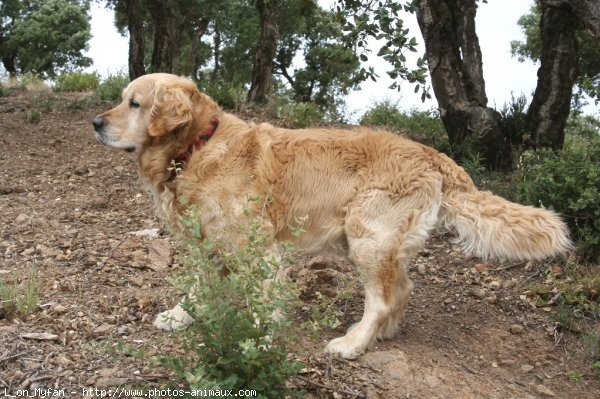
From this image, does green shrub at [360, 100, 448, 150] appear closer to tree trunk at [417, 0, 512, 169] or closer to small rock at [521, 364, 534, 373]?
tree trunk at [417, 0, 512, 169]

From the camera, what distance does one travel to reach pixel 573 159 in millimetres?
6043

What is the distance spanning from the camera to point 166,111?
4.43 metres

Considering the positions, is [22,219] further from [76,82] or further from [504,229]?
[76,82]

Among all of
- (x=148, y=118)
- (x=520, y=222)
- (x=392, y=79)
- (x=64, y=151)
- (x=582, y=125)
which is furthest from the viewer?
(x=582, y=125)

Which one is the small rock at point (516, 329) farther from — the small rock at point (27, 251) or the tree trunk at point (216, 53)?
the tree trunk at point (216, 53)

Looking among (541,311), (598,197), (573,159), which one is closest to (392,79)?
(573,159)

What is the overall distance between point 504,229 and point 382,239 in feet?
2.44

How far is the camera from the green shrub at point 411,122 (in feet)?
30.2

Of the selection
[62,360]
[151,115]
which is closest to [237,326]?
[62,360]

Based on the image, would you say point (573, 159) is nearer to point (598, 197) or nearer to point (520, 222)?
point (598, 197)

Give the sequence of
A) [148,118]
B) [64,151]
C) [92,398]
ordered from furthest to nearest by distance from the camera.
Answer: [64,151] → [148,118] → [92,398]

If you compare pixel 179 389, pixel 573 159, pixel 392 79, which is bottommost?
pixel 179 389

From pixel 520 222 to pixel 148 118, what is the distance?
8.12 feet

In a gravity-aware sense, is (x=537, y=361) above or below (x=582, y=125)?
below
